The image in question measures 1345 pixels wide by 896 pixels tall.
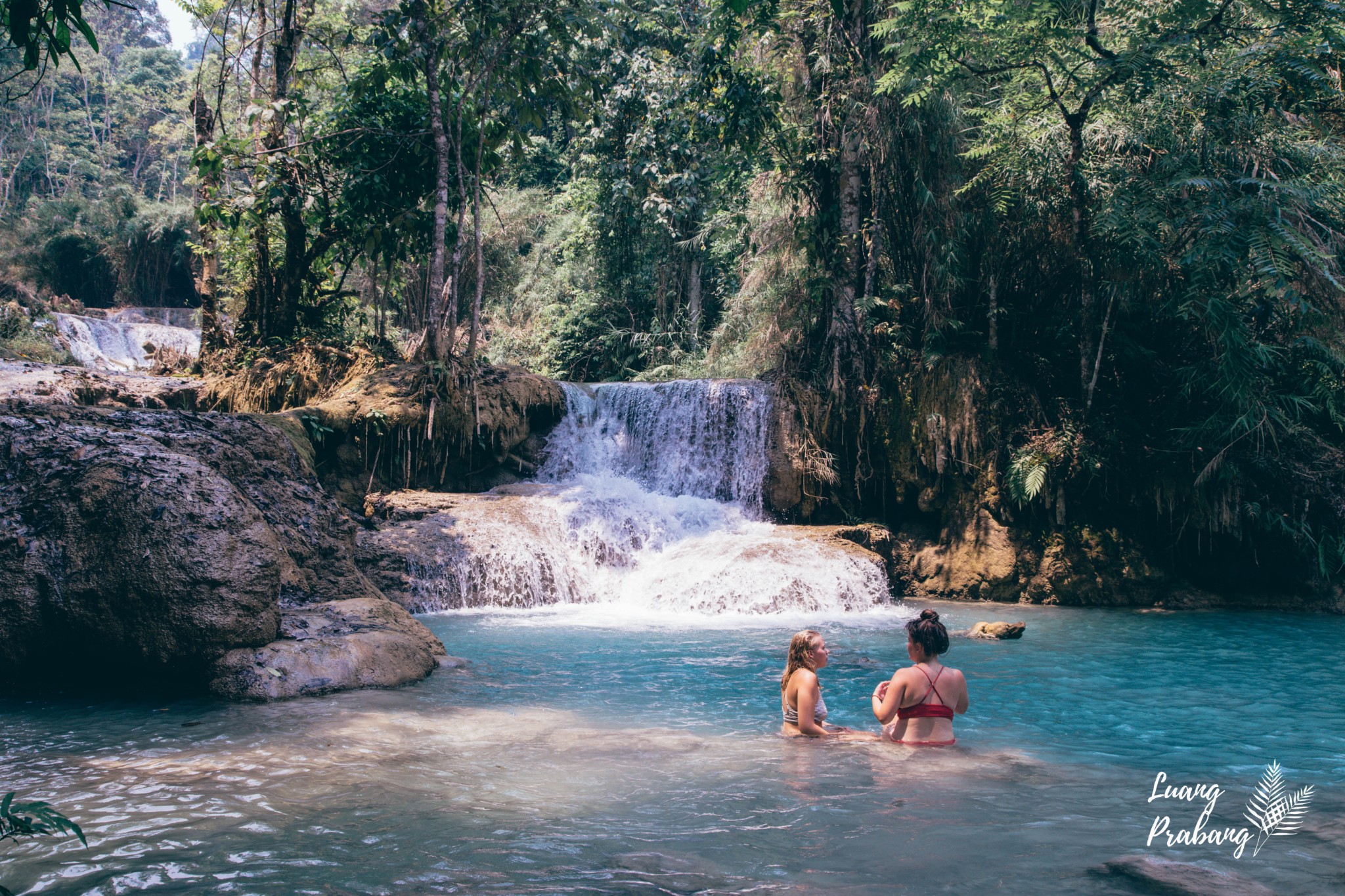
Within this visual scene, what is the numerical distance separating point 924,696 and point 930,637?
1.27ft

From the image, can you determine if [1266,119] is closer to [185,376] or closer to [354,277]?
[185,376]

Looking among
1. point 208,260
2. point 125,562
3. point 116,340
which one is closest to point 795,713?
point 125,562

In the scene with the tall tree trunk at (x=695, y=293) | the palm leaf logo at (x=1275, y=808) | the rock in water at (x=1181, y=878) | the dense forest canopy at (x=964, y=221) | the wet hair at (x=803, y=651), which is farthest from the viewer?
the tall tree trunk at (x=695, y=293)

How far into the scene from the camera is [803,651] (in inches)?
215

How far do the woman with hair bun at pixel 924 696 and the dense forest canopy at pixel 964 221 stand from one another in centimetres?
731

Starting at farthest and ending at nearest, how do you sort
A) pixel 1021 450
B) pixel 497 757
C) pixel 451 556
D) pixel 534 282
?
pixel 534 282
pixel 1021 450
pixel 451 556
pixel 497 757

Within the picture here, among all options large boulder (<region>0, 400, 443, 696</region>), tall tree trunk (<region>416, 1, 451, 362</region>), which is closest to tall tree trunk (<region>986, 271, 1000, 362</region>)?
tall tree trunk (<region>416, 1, 451, 362</region>)

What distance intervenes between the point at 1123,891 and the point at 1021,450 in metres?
10.2

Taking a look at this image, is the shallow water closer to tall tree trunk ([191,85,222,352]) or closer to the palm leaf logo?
the palm leaf logo

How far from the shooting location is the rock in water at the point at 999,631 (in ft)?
31.1

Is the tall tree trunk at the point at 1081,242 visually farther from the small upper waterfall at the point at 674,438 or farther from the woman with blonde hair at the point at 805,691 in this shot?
the woman with blonde hair at the point at 805,691

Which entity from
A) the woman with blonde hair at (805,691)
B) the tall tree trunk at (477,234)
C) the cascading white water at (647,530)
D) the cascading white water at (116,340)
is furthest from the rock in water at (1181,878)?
the cascading white water at (116,340)

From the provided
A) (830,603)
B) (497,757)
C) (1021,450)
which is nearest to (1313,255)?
(1021,450)

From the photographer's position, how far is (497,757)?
5.00 meters
